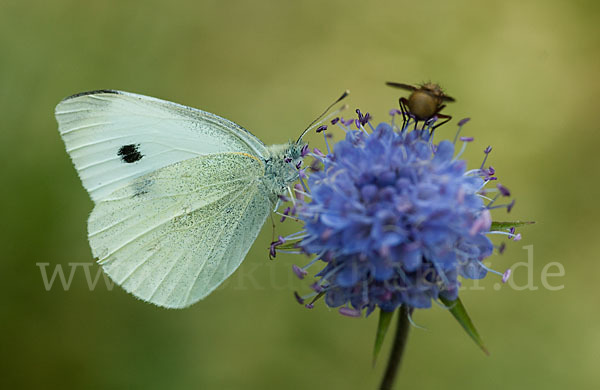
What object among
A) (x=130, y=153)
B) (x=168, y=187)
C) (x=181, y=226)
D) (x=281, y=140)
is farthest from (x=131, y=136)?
(x=281, y=140)

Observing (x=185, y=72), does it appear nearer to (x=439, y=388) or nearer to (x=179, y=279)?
(x=179, y=279)

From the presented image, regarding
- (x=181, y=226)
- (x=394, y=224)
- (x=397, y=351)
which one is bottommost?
(x=397, y=351)

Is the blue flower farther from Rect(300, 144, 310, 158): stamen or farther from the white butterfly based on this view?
the white butterfly

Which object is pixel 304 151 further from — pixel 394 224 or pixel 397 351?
pixel 397 351

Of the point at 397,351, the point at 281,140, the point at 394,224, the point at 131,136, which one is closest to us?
the point at 394,224

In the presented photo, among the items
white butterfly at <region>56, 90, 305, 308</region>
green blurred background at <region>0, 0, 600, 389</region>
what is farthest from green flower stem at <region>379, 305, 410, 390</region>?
green blurred background at <region>0, 0, 600, 389</region>

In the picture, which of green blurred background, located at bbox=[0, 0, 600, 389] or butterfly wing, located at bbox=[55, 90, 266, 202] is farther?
green blurred background, located at bbox=[0, 0, 600, 389]
